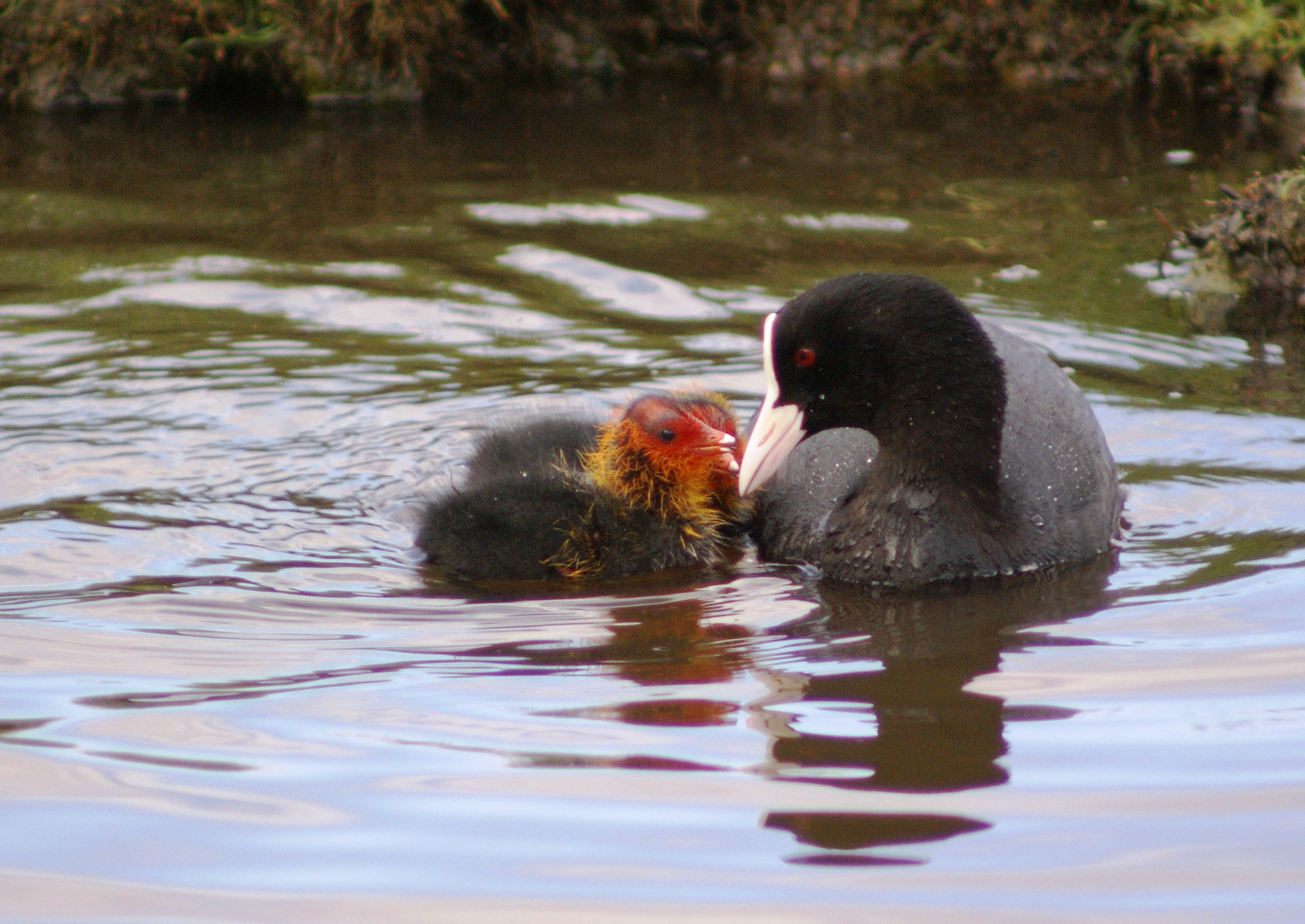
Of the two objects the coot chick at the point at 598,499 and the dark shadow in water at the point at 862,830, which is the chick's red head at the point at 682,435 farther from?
the dark shadow in water at the point at 862,830

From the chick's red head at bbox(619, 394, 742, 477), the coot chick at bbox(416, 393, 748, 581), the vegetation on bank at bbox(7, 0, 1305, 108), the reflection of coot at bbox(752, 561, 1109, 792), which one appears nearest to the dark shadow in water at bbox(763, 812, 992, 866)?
the reflection of coot at bbox(752, 561, 1109, 792)

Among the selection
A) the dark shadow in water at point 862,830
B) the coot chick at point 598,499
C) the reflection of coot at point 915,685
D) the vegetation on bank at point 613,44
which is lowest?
the dark shadow in water at point 862,830

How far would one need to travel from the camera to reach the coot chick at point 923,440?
357cm

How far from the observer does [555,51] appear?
386 inches

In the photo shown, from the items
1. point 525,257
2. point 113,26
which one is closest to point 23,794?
point 525,257

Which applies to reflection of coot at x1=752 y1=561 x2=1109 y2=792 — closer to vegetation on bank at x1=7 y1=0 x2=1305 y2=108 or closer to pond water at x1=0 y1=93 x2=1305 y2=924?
pond water at x1=0 y1=93 x2=1305 y2=924

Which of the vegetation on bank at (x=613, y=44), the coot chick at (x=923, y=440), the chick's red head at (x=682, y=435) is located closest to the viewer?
the coot chick at (x=923, y=440)

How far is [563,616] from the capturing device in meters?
3.48

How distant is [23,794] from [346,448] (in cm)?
219

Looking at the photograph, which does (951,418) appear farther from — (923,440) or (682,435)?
(682,435)

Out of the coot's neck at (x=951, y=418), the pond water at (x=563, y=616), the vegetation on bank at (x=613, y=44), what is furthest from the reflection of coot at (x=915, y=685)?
the vegetation on bank at (x=613, y=44)

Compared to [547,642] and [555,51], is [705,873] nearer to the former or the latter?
[547,642]

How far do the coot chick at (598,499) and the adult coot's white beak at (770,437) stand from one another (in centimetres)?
36

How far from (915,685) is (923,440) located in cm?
83
